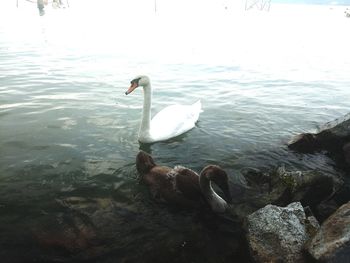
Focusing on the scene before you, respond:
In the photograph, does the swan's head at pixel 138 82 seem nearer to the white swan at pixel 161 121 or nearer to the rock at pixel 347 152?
the white swan at pixel 161 121

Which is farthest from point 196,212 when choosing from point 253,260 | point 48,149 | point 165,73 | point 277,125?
point 165,73

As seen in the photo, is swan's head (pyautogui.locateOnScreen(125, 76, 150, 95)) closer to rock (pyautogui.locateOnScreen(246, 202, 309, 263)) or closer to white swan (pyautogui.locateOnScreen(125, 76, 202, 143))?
white swan (pyautogui.locateOnScreen(125, 76, 202, 143))

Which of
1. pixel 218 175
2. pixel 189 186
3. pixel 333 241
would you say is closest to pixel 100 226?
pixel 189 186

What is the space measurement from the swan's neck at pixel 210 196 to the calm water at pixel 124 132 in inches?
11.1

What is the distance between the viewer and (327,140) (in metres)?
8.54

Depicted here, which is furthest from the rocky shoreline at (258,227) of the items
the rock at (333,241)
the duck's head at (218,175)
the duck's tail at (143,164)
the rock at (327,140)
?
the rock at (327,140)

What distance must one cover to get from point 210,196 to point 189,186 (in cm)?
40

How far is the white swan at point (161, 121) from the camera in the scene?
8.64 m

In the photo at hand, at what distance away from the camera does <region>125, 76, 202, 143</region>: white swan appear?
8.64 m

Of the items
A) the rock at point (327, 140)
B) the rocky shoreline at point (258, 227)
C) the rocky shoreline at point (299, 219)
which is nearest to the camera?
the rocky shoreline at point (299, 219)

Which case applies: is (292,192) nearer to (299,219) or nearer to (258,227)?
(299,219)

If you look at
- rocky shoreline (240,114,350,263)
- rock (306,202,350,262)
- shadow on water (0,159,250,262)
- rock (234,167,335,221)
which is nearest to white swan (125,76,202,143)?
shadow on water (0,159,250,262)


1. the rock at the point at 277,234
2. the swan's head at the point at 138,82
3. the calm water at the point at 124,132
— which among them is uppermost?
the swan's head at the point at 138,82

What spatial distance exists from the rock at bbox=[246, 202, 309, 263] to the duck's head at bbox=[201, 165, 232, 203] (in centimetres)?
75
